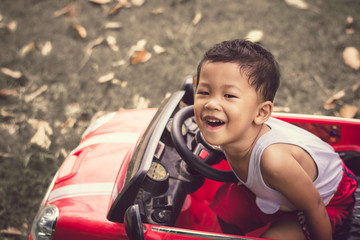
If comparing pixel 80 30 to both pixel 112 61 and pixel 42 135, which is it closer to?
pixel 112 61

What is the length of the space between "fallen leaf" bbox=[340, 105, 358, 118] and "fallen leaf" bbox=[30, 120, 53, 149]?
2.52 m

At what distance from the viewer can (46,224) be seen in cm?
139

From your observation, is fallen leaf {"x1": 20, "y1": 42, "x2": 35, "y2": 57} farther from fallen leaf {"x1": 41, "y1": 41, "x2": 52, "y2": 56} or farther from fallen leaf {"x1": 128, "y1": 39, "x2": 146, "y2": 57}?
fallen leaf {"x1": 128, "y1": 39, "x2": 146, "y2": 57}

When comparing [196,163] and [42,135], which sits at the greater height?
[196,163]

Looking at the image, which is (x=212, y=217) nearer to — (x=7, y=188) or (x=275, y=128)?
(x=275, y=128)

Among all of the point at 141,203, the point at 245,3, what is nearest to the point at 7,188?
the point at 141,203

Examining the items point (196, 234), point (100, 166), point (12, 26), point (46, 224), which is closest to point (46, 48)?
point (12, 26)

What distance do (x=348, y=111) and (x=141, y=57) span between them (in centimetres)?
205

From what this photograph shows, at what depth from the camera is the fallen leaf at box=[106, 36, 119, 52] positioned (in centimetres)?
331

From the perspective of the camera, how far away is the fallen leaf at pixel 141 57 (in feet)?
10.5

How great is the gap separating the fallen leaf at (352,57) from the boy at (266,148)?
76.9 inches

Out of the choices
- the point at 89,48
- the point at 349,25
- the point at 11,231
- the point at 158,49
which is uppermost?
the point at 349,25

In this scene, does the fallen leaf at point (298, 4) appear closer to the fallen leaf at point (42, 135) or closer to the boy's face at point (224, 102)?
the boy's face at point (224, 102)

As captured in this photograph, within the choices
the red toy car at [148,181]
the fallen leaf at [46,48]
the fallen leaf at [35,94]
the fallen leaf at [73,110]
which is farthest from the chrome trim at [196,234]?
the fallen leaf at [46,48]
